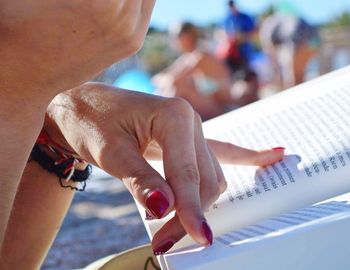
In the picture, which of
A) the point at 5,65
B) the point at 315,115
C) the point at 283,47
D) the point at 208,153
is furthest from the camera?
the point at 283,47

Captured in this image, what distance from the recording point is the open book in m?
0.39

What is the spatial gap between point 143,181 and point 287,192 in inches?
5.5

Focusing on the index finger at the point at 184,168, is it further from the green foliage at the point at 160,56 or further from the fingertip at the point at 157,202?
the green foliage at the point at 160,56

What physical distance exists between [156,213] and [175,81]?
2187 millimetres

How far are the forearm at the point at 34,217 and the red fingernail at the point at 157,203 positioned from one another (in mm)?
220

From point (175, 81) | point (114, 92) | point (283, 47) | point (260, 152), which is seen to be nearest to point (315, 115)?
point (260, 152)

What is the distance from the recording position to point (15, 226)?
637 mm

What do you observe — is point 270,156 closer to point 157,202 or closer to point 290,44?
point 157,202

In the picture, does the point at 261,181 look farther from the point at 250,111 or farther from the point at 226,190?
the point at 250,111

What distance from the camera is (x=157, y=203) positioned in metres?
0.46

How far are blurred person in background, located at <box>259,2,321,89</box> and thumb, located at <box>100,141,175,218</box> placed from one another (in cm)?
219

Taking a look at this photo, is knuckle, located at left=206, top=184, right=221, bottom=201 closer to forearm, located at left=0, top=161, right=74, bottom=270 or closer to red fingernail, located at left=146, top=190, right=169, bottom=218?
red fingernail, located at left=146, top=190, right=169, bottom=218

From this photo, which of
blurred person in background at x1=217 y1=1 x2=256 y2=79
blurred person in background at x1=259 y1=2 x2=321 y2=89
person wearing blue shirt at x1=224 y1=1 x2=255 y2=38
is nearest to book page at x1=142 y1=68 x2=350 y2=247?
blurred person in background at x1=259 y1=2 x2=321 y2=89

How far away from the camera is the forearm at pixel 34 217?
63 centimetres
